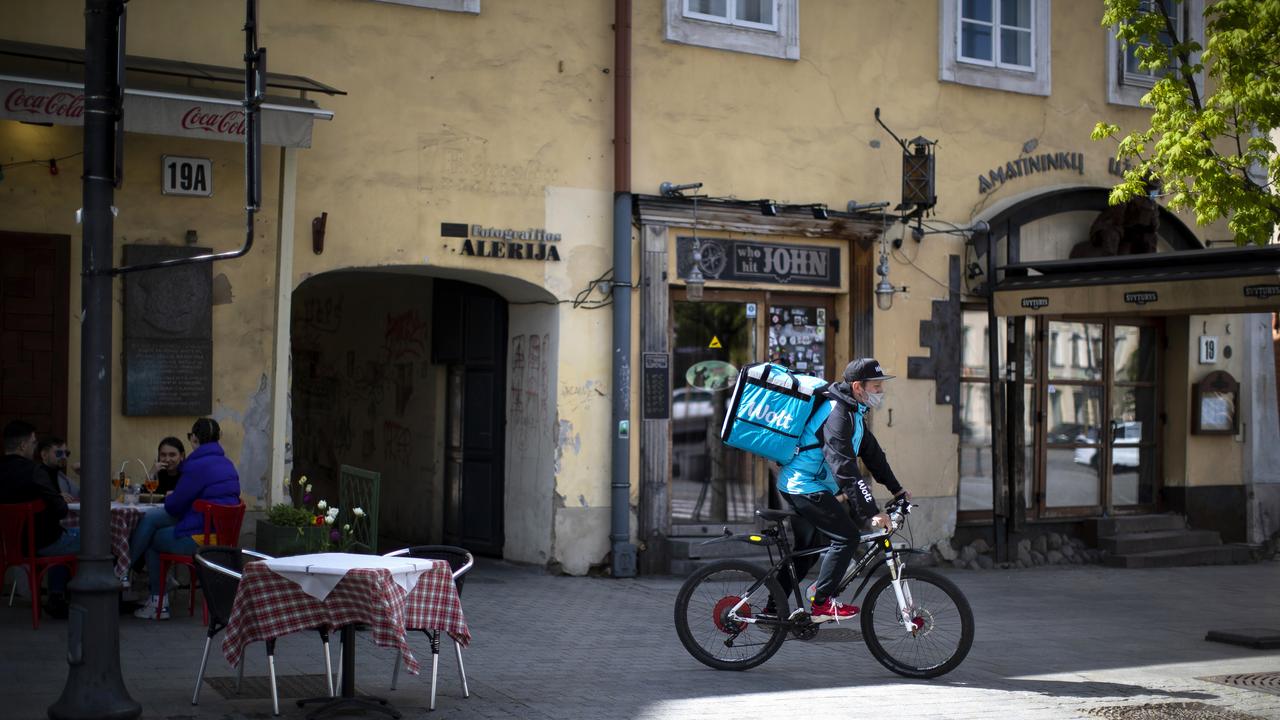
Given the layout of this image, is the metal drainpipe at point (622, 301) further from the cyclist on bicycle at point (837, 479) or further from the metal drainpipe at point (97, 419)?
the metal drainpipe at point (97, 419)

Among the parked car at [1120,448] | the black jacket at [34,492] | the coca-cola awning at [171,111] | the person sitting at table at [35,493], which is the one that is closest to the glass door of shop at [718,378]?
the parked car at [1120,448]

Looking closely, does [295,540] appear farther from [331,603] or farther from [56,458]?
[331,603]

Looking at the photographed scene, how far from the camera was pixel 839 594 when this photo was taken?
8180 millimetres

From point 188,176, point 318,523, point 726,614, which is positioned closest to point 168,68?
point 188,176

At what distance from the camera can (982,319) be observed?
14938 millimetres

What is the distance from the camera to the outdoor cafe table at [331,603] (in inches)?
258

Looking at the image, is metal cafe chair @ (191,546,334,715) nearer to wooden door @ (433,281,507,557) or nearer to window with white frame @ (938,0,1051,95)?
wooden door @ (433,281,507,557)

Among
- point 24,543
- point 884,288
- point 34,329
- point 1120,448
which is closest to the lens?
point 24,543

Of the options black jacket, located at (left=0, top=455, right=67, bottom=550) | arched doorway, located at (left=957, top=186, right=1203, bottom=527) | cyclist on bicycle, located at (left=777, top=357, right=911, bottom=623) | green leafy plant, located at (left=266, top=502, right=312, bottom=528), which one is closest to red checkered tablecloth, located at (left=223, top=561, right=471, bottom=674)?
cyclist on bicycle, located at (left=777, top=357, right=911, bottom=623)

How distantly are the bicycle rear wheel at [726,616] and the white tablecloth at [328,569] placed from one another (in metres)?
1.85

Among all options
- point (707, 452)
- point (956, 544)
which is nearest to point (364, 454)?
point (707, 452)

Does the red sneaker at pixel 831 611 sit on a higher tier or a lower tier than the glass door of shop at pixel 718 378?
lower

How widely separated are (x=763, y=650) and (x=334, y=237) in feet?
17.6

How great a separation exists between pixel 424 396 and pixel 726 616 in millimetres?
7337
